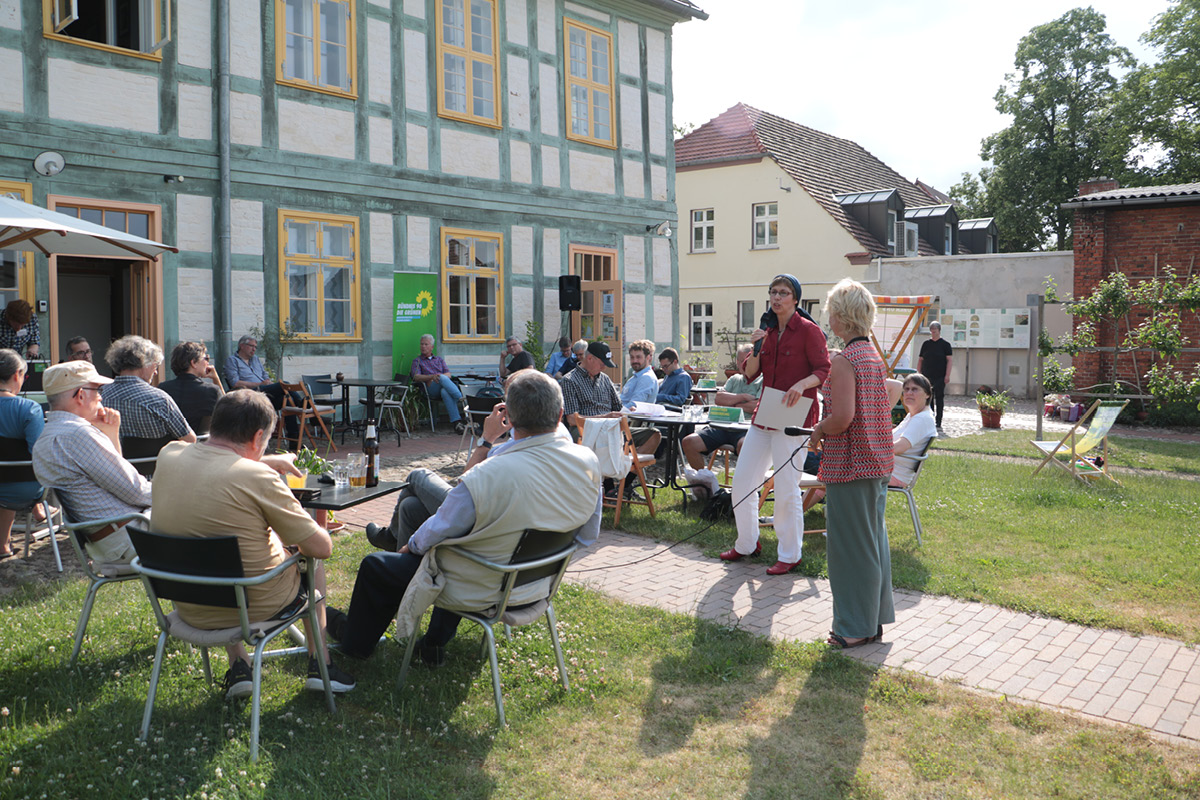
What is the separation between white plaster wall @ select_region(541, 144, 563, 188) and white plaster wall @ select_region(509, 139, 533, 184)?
0.22 meters

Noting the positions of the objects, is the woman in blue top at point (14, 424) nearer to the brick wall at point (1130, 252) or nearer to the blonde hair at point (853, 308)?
the blonde hair at point (853, 308)

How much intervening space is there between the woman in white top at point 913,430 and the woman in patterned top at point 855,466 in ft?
7.01

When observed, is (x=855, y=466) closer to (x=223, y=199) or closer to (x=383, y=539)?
(x=383, y=539)

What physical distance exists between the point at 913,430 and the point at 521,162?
377 inches

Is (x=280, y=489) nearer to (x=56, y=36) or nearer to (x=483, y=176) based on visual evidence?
(x=56, y=36)

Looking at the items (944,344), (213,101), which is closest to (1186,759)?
(213,101)

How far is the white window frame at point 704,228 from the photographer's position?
26.2m

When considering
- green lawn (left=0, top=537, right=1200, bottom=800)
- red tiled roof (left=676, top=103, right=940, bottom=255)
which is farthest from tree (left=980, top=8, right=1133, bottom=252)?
green lawn (left=0, top=537, right=1200, bottom=800)

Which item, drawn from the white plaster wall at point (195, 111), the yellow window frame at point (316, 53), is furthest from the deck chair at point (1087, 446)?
the white plaster wall at point (195, 111)

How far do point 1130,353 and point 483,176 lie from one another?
1170cm

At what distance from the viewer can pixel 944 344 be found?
15.1 metres

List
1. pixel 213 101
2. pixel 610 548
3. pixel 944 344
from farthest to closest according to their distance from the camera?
pixel 944 344 < pixel 213 101 < pixel 610 548

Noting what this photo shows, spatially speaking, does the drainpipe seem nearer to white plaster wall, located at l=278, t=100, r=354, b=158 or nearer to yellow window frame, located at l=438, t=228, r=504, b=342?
white plaster wall, located at l=278, t=100, r=354, b=158

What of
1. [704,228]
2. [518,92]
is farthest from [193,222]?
[704,228]
